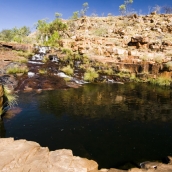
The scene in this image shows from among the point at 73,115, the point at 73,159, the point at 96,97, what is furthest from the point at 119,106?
the point at 73,159

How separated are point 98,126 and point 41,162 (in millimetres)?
4388

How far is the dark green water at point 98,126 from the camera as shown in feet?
24.1

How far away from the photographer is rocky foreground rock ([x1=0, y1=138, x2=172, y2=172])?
5.33 metres

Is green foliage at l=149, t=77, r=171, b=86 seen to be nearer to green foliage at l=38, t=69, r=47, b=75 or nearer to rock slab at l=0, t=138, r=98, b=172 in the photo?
green foliage at l=38, t=69, r=47, b=75

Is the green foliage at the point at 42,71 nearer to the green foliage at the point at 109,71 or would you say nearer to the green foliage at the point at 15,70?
the green foliage at the point at 15,70

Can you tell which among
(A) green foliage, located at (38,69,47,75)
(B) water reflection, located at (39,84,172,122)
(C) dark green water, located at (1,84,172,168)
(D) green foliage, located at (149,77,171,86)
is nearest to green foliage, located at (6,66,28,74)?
(A) green foliage, located at (38,69,47,75)

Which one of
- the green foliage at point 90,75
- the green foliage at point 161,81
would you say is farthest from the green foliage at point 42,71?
the green foliage at point 161,81

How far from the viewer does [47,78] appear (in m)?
20.0

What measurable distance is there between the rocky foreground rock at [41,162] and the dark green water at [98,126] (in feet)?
2.59

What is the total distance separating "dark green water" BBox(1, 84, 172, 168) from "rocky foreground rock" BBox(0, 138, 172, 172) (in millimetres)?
791

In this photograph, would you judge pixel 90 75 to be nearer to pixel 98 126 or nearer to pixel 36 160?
pixel 98 126

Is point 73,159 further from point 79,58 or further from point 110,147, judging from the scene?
point 79,58

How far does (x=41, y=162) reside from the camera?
5.62 m

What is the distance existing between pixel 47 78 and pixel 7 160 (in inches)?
583
